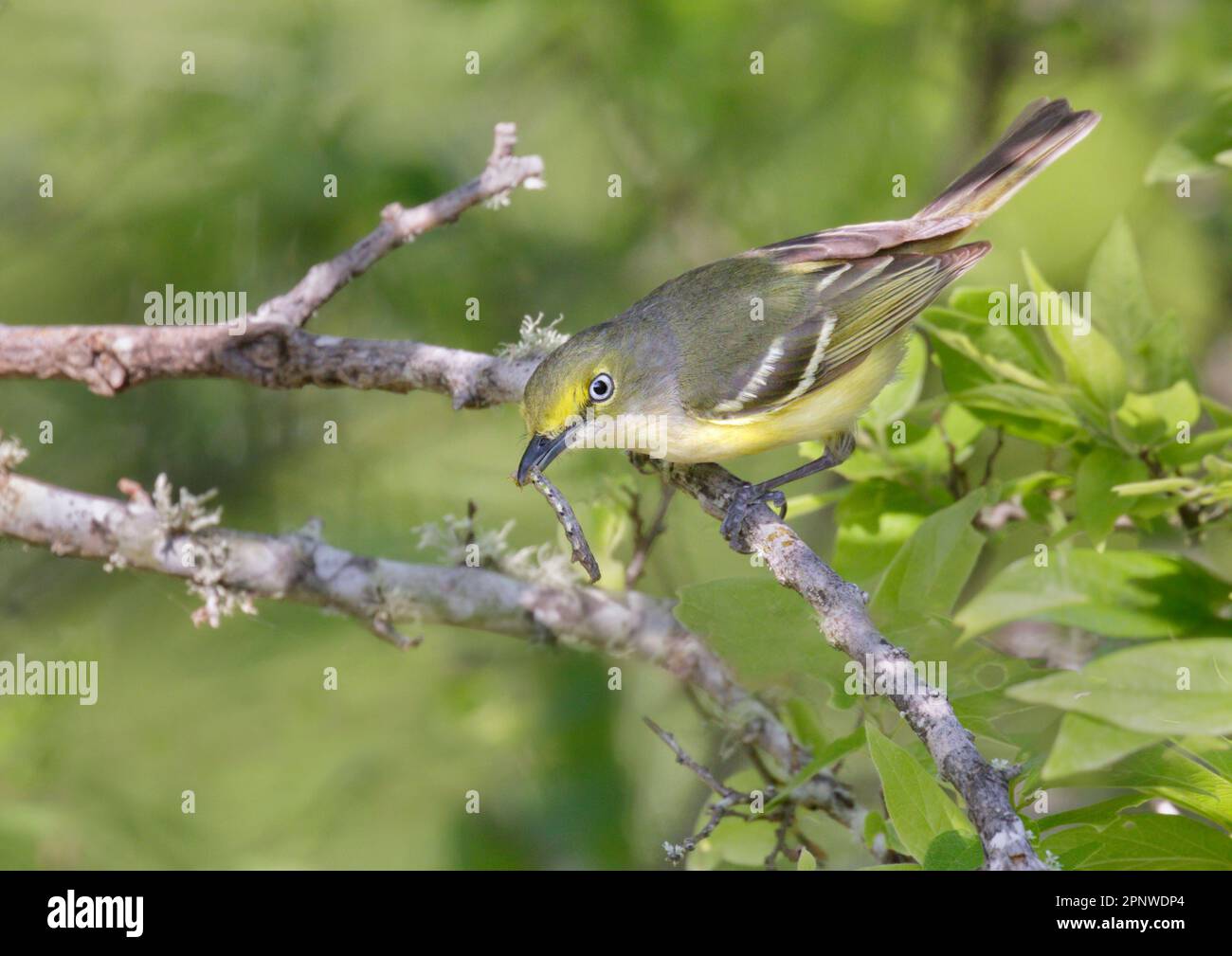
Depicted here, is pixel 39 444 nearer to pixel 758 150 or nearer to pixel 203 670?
pixel 203 670

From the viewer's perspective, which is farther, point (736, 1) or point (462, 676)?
point (736, 1)

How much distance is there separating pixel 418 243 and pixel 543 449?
6.88 ft

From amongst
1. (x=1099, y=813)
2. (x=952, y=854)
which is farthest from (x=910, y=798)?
(x=1099, y=813)

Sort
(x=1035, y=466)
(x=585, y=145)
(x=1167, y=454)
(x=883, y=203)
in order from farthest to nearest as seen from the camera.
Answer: (x=585, y=145)
(x=883, y=203)
(x=1035, y=466)
(x=1167, y=454)

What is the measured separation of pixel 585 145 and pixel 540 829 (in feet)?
9.23

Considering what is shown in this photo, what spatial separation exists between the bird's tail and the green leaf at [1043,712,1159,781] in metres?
2.44

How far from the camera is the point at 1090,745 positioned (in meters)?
1.16

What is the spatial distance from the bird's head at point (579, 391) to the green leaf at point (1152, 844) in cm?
156

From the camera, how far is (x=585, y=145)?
191 inches

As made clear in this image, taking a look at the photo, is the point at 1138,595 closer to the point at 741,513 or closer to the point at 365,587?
the point at 741,513

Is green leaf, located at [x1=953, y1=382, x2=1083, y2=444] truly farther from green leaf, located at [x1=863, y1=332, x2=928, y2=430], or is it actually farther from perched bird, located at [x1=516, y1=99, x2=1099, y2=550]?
perched bird, located at [x1=516, y1=99, x2=1099, y2=550]

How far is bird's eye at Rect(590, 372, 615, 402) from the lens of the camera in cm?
287

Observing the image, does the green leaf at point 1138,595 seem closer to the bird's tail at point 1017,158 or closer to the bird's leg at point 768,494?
the bird's leg at point 768,494

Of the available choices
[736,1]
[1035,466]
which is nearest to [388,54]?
[736,1]
